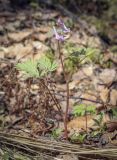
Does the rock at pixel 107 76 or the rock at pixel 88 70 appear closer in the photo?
the rock at pixel 107 76

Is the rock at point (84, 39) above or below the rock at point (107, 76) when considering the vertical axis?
above

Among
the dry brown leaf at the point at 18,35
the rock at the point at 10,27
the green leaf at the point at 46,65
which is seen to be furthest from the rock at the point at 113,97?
the rock at the point at 10,27

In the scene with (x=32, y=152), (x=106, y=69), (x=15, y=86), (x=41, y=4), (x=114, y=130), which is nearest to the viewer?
(x=32, y=152)

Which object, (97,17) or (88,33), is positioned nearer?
(88,33)

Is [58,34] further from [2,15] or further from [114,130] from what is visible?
[2,15]

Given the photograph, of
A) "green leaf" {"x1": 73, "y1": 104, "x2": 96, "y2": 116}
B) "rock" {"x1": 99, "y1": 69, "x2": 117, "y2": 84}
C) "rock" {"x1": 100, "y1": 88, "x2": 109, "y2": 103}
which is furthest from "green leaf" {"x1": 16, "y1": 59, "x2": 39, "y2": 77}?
"rock" {"x1": 99, "y1": 69, "x2": 117, "y2": 84}

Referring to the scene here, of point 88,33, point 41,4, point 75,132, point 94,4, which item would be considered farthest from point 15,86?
point 94,4

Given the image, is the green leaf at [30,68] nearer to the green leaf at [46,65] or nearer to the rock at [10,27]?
the green leaf at [46,65]
